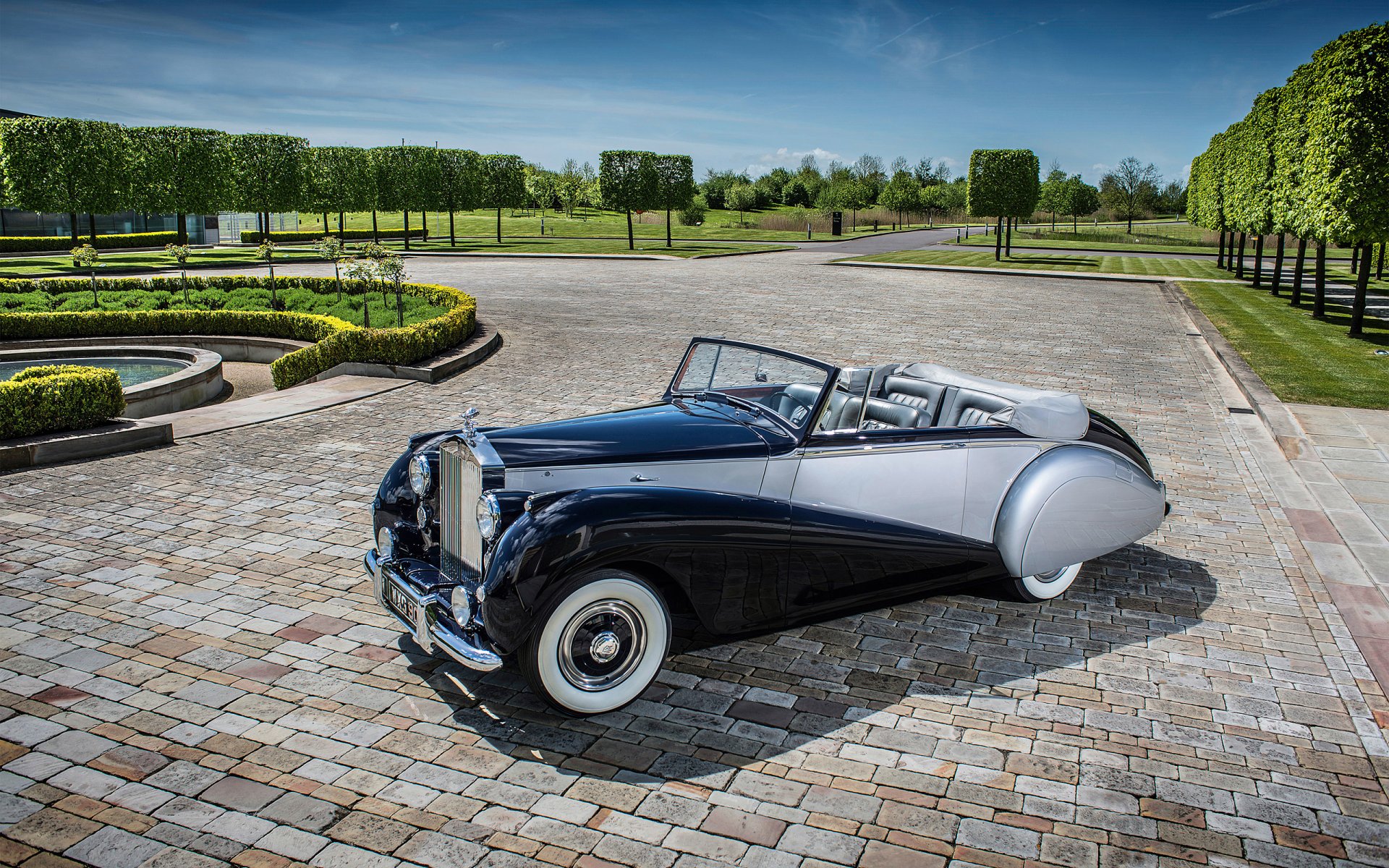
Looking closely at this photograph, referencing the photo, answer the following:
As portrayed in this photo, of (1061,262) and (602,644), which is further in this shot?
(1061,262)

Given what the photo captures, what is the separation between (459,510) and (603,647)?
1.13m

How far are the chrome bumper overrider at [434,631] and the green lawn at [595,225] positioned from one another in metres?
48.5

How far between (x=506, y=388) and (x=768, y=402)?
7.69 metres

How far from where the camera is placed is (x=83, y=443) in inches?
355

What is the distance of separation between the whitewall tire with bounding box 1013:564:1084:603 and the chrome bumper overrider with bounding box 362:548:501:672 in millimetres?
3368

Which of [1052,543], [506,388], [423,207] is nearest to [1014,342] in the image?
[506,388]

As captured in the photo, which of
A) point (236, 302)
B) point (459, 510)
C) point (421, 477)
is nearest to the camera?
point (459, 510)

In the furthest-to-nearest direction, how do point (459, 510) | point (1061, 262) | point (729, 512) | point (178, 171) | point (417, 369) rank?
point (178, 171), point (1061, 262), point (417, 369), point (459, 510), point (729, 512)

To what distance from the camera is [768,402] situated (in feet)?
18.2

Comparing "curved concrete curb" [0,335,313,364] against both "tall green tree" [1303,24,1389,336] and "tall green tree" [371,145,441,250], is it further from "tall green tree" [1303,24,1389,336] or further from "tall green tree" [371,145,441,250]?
"tall green tree" [371,145,441,250]

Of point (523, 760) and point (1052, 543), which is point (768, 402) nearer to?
point (1052, 543)

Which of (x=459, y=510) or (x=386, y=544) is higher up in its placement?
(x=459, y=510)

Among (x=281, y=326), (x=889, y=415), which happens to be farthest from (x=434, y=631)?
(x=281, y=326)

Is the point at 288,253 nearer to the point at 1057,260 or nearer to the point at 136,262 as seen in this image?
the point at 136,262
